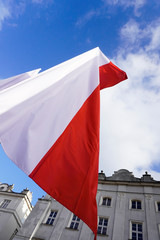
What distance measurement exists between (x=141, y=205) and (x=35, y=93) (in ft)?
60.3

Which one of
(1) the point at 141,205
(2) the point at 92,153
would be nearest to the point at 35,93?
(2) the point at 92,153

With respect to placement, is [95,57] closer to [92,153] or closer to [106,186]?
[92,153]

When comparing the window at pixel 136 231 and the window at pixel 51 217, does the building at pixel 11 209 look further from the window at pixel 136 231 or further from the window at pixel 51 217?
the window at pixel 136 231

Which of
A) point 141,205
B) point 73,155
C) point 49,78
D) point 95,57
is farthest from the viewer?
point 141,205

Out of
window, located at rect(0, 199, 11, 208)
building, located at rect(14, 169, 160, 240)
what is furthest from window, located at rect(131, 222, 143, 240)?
window, located at rect(0, 199, 11, 208)

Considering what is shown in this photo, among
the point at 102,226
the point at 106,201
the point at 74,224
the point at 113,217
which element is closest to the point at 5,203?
the point at 74,224

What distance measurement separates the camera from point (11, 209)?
25.8 meters

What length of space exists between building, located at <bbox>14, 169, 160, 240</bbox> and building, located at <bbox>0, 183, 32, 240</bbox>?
7.98 m

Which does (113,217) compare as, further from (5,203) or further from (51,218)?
(5,203)

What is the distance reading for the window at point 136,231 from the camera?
15.6 m

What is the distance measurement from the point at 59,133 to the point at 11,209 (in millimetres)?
27016

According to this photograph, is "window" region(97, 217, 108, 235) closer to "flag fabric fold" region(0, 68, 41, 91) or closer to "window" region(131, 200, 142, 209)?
"window" region(131, 200, 142, 209)

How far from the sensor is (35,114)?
421 cm

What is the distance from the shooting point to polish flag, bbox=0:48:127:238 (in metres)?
3.33
